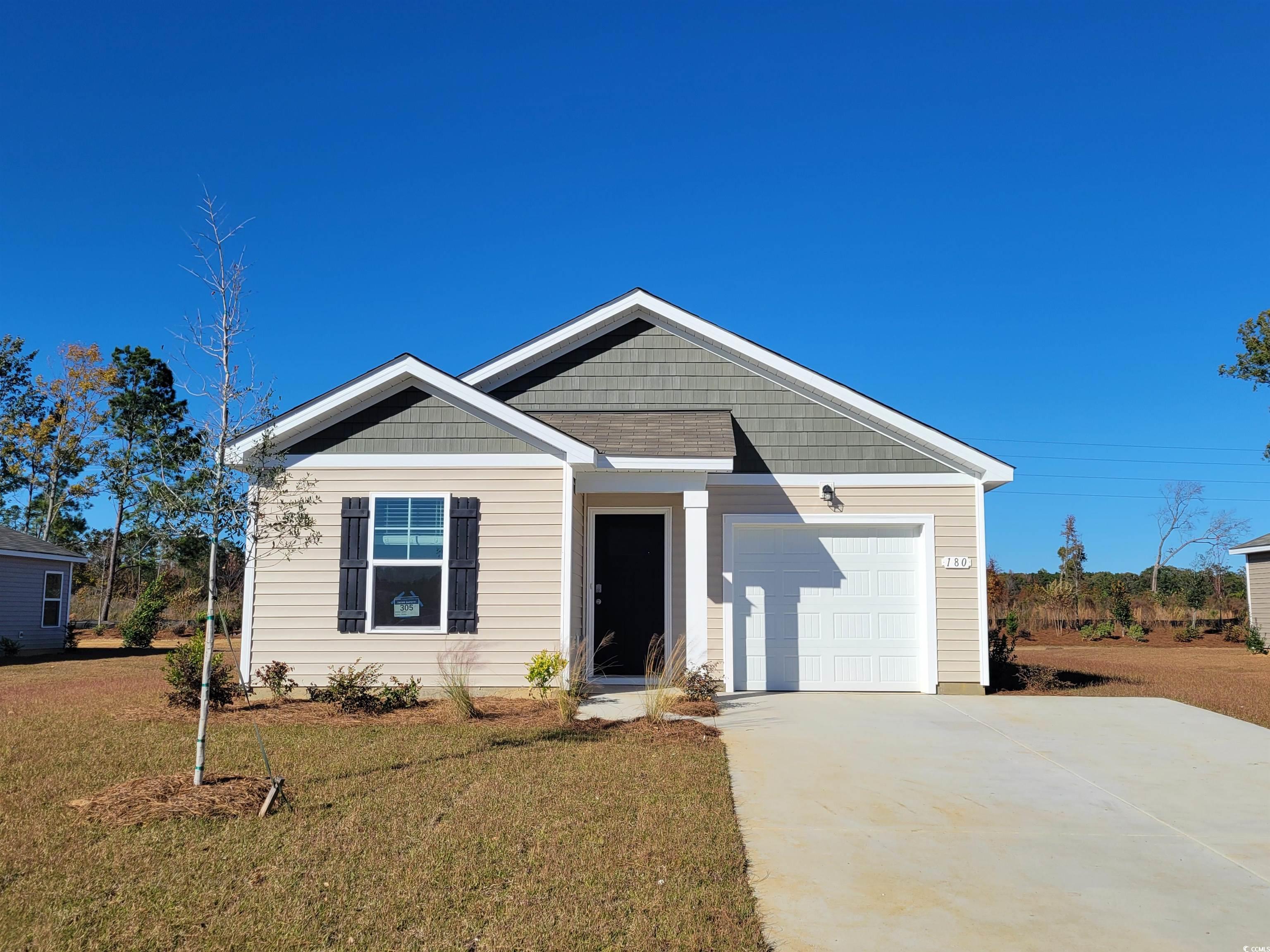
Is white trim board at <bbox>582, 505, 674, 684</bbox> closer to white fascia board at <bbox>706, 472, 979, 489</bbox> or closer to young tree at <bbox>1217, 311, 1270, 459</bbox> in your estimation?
white fascia board at <bbox>706, 472, 979, 489</bbox>

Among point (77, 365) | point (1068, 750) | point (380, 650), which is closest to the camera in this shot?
point (1068, 750)

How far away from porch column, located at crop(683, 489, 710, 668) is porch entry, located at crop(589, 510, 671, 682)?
1.11 m

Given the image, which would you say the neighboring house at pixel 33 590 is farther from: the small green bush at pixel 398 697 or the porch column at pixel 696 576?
the porch column at pixel 696 576

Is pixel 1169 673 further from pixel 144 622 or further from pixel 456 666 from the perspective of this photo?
pixel 144 622

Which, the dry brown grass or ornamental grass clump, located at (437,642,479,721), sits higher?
ornamental grass clump, located at (437,642,479,721)

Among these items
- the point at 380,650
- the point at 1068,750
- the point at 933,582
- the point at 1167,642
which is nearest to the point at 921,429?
the point at 933,582

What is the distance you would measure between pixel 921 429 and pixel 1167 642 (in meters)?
17.9

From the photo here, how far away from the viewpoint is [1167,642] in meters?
24.9

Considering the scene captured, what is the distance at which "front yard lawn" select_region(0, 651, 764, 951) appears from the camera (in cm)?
385

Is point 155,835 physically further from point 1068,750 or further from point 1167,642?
point 1167,642

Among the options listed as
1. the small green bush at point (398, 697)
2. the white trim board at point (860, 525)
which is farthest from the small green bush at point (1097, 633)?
the small green bush at point (398, 697)

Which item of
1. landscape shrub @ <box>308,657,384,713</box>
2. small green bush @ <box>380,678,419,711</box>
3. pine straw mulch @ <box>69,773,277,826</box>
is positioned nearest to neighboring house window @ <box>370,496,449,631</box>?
landscape shrub @ <box>308,657,384,713</box>

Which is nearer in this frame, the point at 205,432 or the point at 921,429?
the point at 205,432

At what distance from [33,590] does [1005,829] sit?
23.1 m
